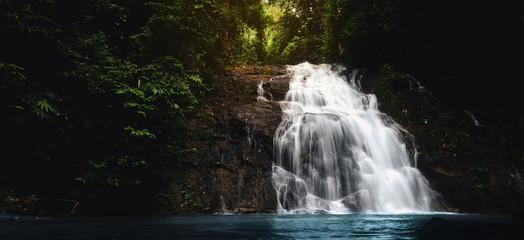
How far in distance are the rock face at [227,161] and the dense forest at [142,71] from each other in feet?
1.76

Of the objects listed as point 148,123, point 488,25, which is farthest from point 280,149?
point 488,25

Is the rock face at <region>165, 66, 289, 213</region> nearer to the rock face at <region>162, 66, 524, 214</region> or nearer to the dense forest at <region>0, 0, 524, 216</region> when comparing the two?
the rock face at <region>162, 66, 524, 214</region>

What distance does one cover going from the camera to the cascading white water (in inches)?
299

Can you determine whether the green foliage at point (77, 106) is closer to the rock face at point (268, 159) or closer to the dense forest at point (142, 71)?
the dense forest at point (142, 71)

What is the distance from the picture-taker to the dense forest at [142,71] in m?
5.82

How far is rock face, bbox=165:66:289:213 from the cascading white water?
419mm

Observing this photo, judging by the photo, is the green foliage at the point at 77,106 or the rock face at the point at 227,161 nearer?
the green foliage at the point at 77,106

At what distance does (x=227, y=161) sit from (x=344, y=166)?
3499 millimetres

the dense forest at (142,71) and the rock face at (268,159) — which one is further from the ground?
the dense forest at (142,71)

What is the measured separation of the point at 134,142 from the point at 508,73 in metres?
14.4

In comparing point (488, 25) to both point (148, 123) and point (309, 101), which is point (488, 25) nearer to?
point (309, 101)

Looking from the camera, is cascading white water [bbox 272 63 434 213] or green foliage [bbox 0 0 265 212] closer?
green foliage [bbox 0 0 265 212]

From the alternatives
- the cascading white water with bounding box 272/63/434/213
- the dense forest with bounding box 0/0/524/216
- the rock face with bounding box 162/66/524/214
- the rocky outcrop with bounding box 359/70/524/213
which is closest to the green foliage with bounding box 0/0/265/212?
the dense forest with bounding box 0/0/524/216

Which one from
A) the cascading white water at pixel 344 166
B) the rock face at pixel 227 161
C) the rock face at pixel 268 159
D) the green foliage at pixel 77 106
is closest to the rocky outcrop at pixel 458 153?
the rock face at pixel 268 159
